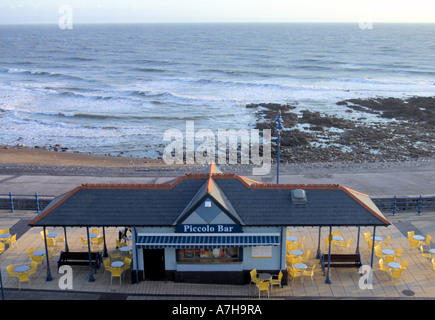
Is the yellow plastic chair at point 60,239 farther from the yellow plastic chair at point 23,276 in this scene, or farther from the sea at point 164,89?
the sea at point 164,89

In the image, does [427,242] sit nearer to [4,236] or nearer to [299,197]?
[299,197]

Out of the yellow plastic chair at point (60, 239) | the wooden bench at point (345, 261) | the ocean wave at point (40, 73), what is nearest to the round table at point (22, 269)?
the yellow plastic chair at point (60, 239)

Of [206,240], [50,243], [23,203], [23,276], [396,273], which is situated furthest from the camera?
[23,203]

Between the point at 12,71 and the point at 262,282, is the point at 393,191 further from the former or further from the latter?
the point at 12,71

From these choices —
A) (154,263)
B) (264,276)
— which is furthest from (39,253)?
(264,276)

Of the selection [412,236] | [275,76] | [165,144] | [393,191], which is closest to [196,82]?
[275,76]

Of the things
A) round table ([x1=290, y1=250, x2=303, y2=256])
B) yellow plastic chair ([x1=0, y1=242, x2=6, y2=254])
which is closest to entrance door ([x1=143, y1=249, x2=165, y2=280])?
round table ([x1=290, y1=250, x2=303, y2=256])

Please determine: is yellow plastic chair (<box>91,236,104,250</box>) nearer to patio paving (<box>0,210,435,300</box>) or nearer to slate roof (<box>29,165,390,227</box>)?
patio paving (<box>0,210,435,300</box>)
